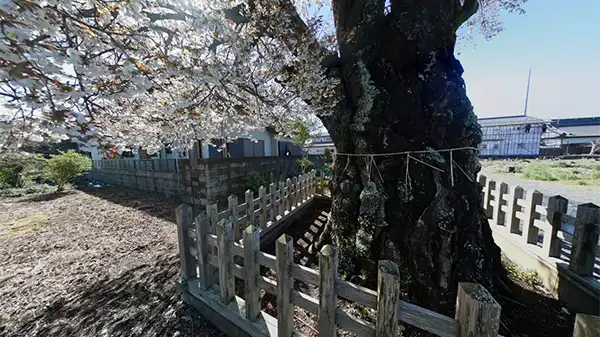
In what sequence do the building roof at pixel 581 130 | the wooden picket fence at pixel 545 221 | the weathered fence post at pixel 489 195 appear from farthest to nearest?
the building roof at pixel 581 130 → the weathered fence post at pixel 489 195 → the wooden picket fence at pixel 545 221

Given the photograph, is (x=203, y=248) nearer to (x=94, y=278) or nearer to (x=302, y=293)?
(x=302, y=293)

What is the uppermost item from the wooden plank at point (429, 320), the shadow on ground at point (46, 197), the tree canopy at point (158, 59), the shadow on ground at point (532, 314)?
the tree canopy at point (158, 59)

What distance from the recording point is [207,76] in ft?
7.54

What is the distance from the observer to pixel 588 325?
32.4 inches

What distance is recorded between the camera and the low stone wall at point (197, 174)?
5.81 metres

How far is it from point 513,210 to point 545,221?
1.89 ft

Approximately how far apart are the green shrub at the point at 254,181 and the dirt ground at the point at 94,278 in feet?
7.31

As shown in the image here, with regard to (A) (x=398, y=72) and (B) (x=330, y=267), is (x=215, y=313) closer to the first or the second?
(B) (x=330, y=267)

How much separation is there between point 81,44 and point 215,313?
2.76 m

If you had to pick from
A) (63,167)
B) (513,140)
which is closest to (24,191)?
(63,167)

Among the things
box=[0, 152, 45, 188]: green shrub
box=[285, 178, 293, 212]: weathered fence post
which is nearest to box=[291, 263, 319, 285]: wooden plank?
box=[285, 178, 293, 212]: weathered fence post

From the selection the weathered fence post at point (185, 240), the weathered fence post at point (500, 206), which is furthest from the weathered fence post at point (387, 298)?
the weathered fence post at point (500, 206)

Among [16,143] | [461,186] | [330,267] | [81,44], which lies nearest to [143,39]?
[81,44]

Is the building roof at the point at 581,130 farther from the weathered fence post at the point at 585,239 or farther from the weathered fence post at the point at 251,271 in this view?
the weathered fence post at the point at 251,271
